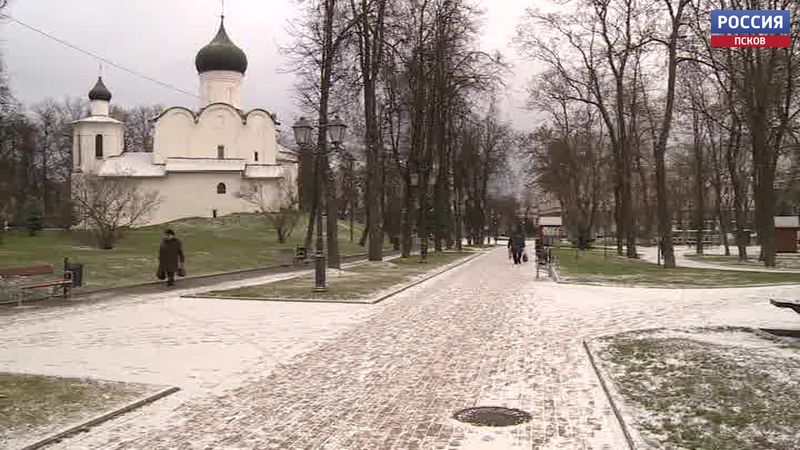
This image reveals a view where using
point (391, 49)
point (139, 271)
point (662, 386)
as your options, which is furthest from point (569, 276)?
point (662, 386)

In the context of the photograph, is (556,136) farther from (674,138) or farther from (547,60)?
(547,60)

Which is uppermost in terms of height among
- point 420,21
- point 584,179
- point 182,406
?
point 420,21

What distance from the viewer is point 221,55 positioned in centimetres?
7144

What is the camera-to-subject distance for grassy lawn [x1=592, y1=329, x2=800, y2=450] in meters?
5.65

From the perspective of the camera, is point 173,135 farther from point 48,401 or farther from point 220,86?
point 48,401

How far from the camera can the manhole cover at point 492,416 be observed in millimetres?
6254

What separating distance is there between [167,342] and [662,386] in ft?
22.4

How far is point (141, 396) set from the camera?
7.08 meters

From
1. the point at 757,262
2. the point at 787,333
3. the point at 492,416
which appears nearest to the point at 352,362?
the point at 492,416

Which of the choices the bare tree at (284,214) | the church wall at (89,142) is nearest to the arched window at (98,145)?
the church wall at (89,142)

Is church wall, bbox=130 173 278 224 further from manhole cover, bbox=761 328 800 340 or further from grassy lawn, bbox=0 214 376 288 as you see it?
manhole cover, bbox=761 328 800 340

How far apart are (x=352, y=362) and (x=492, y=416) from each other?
9.84 ft

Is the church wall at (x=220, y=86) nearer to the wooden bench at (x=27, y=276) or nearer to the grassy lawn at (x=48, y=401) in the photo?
the wooden bench at (x=27, y=276)

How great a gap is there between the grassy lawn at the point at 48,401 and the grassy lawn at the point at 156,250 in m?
14.0
